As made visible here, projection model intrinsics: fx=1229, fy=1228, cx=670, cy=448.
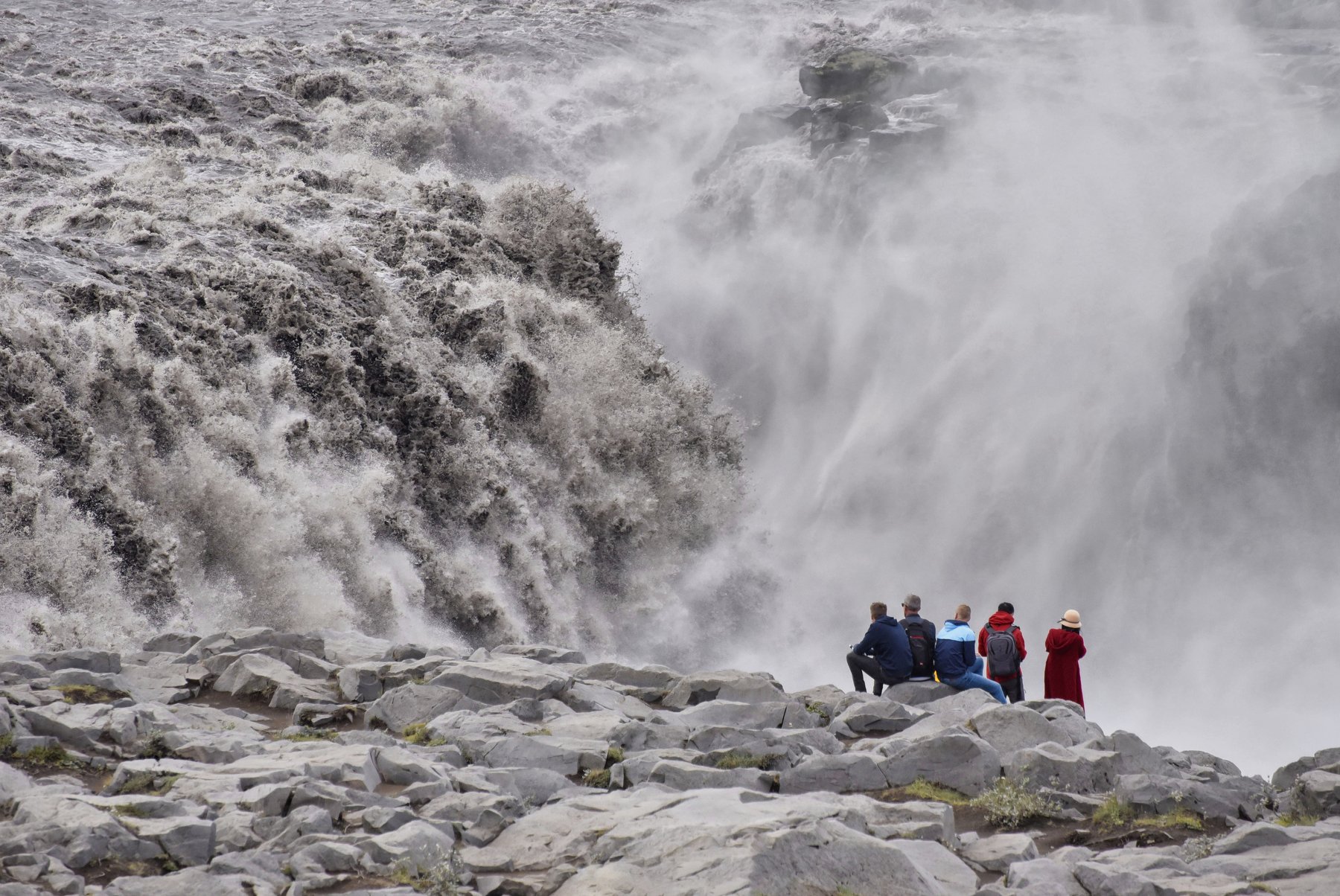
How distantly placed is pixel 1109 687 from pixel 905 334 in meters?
11.4

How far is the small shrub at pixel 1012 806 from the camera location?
8750 mm

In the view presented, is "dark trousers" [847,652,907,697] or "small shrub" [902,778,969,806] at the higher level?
"dark trousers" [847,652,907,697]

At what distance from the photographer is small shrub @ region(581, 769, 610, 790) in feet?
28.3

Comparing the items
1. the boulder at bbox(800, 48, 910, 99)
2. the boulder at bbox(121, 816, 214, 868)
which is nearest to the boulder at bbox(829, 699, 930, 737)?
the boulder at bbox(121, 816, 214, 868)

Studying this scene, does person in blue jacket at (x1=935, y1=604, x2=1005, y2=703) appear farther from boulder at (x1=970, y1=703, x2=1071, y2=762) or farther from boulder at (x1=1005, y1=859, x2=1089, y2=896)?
boulder at (x1=1005, y1=859, x2=1089, y2=896)

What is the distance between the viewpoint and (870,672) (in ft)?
40.5

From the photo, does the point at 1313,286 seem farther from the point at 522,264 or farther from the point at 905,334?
the point at 522,264

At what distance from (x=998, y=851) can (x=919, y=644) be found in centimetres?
489

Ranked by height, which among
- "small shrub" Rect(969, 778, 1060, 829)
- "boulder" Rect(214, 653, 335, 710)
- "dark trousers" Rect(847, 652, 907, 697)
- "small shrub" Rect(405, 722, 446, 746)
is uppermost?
"dark trousers" Rect(847, 652, 907, 697)

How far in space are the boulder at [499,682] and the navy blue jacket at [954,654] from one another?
3.69 metres

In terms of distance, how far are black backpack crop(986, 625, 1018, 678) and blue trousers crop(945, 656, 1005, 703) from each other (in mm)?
310

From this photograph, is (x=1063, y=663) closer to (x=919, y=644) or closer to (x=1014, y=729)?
(x=919, y=644)

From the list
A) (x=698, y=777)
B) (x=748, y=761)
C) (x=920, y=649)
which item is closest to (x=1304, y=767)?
(x=920, y=649)

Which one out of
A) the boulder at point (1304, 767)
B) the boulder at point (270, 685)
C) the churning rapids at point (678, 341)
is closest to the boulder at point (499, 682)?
the boulder at point (270, 685)
